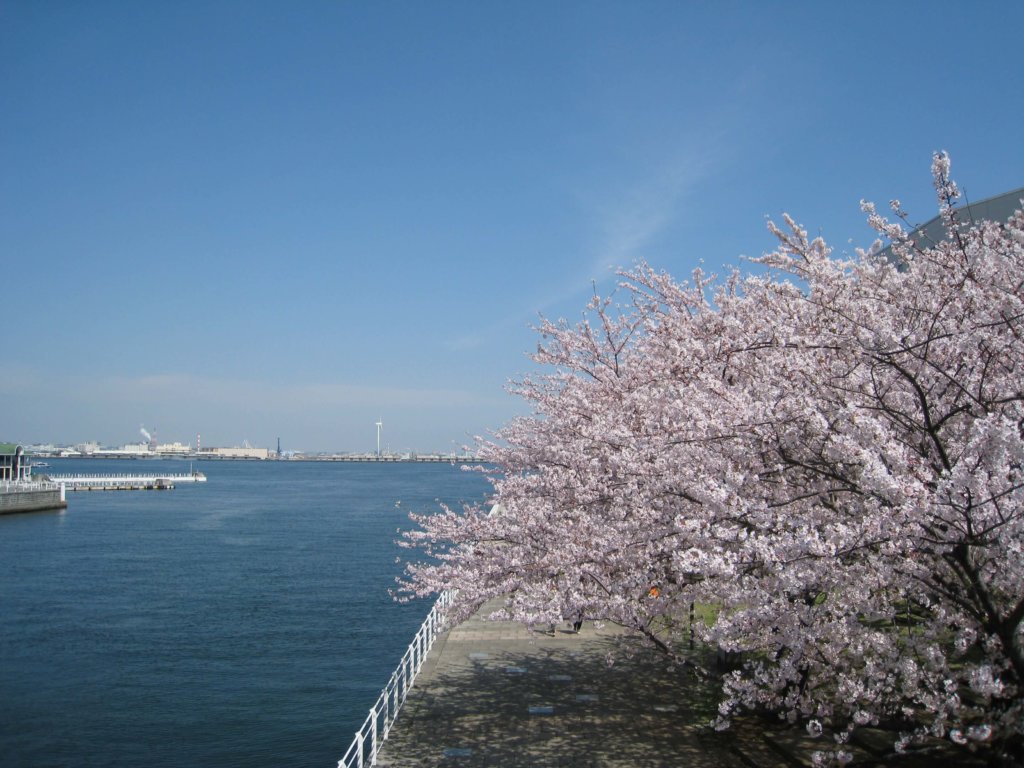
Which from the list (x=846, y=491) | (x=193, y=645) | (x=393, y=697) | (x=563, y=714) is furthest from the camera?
(x=193, y=645)

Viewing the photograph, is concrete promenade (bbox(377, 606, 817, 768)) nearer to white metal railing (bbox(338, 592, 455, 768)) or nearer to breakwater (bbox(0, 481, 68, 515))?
white metal railing (bbox(338, 592, 455, 768))

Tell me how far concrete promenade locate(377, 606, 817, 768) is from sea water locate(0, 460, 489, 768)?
4.05 m

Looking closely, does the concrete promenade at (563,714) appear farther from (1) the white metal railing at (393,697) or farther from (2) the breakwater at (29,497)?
(2) the breakwater at (29,497)

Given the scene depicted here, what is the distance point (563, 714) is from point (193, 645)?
630 inches

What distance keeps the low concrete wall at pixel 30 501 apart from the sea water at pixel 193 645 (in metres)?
15.0

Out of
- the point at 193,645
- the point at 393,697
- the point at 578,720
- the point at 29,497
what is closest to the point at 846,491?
the point at 578,720

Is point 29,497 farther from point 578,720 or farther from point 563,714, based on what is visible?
point 578,720

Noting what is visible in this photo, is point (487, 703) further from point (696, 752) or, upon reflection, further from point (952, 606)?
point (952, 606)

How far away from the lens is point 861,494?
22.1 ft

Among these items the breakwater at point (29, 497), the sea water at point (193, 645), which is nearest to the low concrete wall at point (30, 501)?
the breakwater at point (29, 497)

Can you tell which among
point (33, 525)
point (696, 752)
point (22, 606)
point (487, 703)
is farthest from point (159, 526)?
point (696, 752)

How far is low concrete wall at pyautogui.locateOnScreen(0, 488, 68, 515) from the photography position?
207ft

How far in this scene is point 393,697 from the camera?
15.0 m

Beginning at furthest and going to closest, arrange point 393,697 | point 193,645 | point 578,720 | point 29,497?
point 29,497 < point 193,645 < point 393,697 < point 578,720
